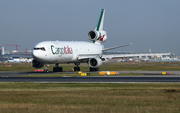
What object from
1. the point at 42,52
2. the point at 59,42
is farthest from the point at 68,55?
the point at 42,52

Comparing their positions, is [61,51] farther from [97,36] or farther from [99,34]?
[99,34]

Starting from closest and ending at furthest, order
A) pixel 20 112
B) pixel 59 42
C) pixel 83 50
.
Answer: pixel 20 112
pixel 59 42
pixel 83 50

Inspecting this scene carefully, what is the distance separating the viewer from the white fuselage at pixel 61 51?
4581cm

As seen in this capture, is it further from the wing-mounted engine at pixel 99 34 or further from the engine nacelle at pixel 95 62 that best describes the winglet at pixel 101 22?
the engine nacelle at pixel 95 62

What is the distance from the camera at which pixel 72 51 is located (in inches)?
2057

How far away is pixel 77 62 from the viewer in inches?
2190

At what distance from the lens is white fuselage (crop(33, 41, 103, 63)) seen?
45.8 m

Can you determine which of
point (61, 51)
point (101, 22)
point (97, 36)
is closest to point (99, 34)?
point (97, 36)

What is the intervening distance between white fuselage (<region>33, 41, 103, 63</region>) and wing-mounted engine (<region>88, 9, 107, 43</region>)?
1.46 m

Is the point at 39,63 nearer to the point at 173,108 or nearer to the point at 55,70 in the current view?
the point at 55,70

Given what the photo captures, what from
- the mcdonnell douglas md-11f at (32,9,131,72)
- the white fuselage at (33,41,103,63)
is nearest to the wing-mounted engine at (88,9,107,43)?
the mcdonnell douglas md-11f at (32,9,131,72)

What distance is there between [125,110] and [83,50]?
42.7m

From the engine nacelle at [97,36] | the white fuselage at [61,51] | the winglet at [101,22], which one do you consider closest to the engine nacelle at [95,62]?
the white fuselage at [61,51]

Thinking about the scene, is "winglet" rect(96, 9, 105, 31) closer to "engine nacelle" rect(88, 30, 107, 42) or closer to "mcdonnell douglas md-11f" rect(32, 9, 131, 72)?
"mcdonnell douglas md-11f" rect(32, 9, 131, 72)
